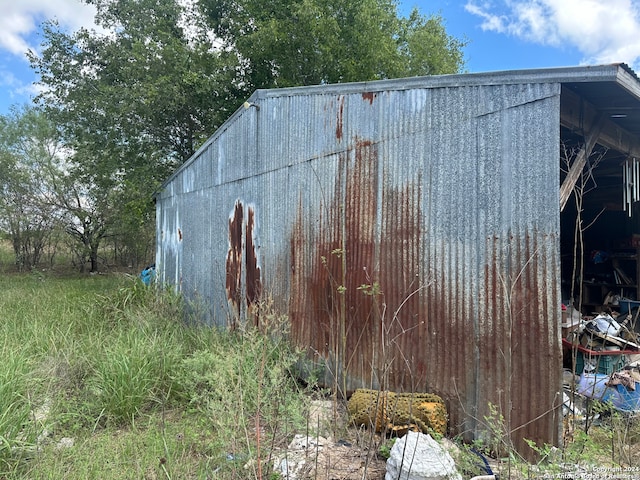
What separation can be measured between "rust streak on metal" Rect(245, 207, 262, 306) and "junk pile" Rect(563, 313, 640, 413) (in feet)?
11.7

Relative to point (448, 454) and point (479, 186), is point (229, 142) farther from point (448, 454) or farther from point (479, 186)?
point (448, 454)

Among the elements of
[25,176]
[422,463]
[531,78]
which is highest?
[25,176]

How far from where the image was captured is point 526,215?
9.28ft

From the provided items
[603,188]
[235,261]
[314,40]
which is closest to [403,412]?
[235,261]

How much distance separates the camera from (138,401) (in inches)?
146

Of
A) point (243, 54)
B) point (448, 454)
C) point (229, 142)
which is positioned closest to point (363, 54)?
point (243, 54)

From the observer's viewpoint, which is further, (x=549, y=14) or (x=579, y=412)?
(x=549, y=14)

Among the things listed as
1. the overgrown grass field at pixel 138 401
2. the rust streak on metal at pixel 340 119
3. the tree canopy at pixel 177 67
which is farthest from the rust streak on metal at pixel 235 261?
the tree canopy at pixel 177 67

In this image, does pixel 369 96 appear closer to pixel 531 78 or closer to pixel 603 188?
pixel 531 78

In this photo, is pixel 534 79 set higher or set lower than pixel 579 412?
higher

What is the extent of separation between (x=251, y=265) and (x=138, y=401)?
7.10 ft

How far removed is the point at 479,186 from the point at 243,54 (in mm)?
10957

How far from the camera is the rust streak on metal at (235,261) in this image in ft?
18.5

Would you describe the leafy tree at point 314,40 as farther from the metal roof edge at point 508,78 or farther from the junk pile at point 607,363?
the junk pile at point 607,363
